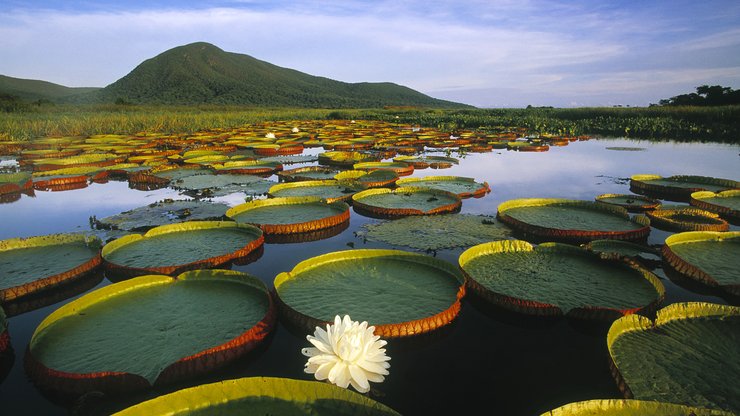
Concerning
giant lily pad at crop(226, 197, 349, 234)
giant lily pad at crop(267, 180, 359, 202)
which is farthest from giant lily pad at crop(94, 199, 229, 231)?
giant lily pad at crop(267, 180, 359, 202)

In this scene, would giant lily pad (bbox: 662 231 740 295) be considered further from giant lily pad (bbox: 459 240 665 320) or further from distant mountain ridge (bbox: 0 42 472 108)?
distant mountain ridge (bbox: 0 42 472 108)

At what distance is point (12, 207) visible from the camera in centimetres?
640

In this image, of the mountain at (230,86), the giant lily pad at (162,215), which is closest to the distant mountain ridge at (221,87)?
the mountain at (230,86)

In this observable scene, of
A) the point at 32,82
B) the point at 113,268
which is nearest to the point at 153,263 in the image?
the point at 113,268

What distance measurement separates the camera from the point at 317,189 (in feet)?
23.7

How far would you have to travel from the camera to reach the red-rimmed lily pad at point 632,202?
5.51 m

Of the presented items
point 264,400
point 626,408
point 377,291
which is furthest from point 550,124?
point 264,400

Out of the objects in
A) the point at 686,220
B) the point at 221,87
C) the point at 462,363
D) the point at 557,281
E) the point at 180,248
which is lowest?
the point at 462,363

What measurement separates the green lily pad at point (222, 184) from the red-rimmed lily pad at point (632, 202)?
18.7 feet

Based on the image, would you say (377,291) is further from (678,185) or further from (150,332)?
(678,185)

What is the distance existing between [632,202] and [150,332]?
6.26 meters

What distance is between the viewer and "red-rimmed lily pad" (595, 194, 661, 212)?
5.51m

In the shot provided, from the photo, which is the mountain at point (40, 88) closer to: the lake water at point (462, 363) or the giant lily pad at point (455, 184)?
the giant lily pad at point (455, 184)

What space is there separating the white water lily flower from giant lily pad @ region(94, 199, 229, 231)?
405cm
